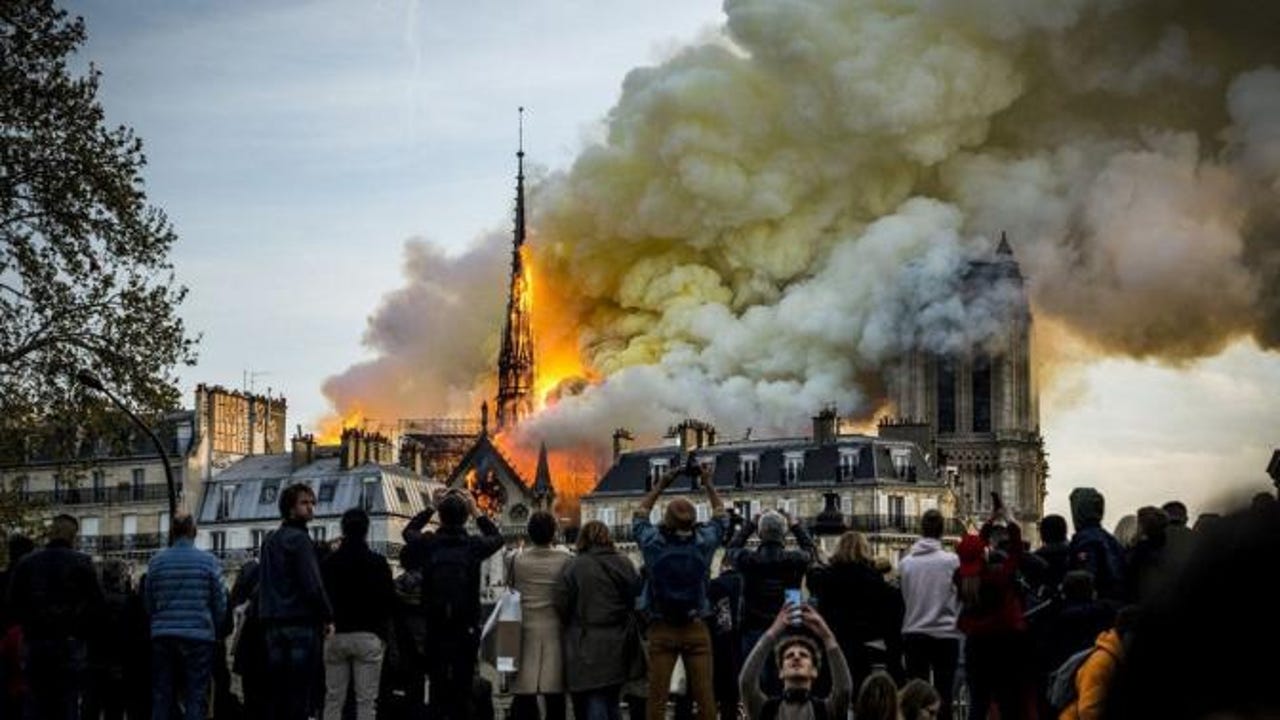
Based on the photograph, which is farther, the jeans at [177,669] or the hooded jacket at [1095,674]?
the jeans at [177,669]

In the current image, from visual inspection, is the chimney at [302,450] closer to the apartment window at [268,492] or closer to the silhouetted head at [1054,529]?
the apartment window at [268,492]

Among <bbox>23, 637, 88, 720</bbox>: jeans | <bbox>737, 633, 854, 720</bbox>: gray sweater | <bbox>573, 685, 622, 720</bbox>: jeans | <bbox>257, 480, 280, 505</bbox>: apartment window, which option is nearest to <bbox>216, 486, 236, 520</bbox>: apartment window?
<bbox>257, 480, 280, 505</bbox>: apartment window

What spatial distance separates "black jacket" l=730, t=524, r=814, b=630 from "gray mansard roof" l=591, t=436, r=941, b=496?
66613mm

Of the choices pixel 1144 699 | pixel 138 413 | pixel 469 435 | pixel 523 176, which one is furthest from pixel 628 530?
pixel 1144 699

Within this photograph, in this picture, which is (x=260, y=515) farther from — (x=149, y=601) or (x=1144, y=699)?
→ (x=1144, y=699)

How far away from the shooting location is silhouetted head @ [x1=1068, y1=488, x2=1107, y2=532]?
18.2 m

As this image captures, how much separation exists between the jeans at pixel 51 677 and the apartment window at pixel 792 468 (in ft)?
226

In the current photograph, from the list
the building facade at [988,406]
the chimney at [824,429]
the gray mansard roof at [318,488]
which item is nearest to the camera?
the chimney at [824,429]

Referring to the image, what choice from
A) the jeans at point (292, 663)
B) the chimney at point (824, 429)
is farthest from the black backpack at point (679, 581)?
the chimney at point (824, 429)

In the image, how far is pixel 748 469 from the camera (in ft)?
288

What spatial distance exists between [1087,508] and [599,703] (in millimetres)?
4685

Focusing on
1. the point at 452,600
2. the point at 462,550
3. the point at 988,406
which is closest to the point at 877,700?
the point at 462,550

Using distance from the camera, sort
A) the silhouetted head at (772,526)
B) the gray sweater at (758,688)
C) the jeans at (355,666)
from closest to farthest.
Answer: the gray sweater at (758,688), the silhouetted head at (772,526), the jeans at (355,666)

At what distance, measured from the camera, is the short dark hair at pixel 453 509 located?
1702cm
